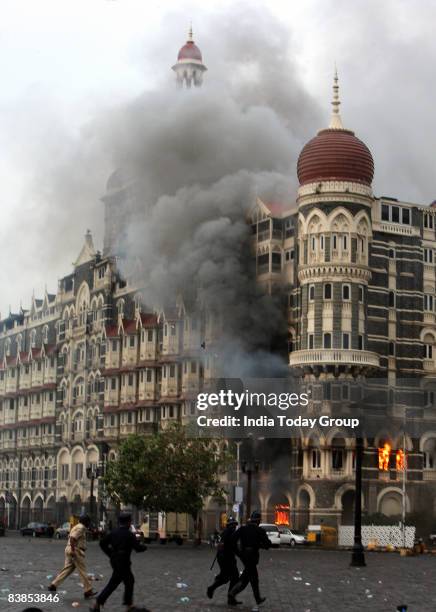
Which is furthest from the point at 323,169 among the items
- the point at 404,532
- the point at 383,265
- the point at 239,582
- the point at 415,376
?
the point at 239,582

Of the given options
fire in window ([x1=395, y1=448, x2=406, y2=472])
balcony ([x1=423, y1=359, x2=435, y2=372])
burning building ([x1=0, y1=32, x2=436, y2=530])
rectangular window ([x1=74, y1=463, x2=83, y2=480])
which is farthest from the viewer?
rectangular window ([x1=74, y1=463, x2=83, y2=480])

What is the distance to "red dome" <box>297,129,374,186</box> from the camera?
92500mm

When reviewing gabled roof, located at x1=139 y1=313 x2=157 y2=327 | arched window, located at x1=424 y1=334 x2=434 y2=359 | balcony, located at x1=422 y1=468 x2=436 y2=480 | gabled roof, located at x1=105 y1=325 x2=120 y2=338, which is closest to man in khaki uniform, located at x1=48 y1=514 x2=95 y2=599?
balcony, located at x1=422 y1=468 x2=436 y2=480

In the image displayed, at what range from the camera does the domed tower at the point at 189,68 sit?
4887 inches

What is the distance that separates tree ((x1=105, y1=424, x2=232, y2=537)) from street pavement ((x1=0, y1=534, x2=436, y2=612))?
30111 mm

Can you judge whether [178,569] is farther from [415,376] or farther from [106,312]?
[106,312]

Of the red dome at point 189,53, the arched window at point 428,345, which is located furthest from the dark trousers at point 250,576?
the red dome at point 189,53

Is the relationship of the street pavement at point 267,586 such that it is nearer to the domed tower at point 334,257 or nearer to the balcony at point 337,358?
the balcony at point 337,358

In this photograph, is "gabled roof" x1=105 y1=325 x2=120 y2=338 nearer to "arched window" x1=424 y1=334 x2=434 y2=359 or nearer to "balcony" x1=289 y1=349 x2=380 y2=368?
"balcony" x1=289 y1=349 x2=380 y2=368

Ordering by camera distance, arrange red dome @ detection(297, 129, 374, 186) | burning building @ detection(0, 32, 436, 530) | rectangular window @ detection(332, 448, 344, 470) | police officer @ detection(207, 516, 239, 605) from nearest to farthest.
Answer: police officer @ detection(207, 516, 239, 605), rectangular window @ detection(332, 448, 344, 470), burning building @ detection(0, 32, 436, 530), red dome @ detection(297, 129, 374, 186)

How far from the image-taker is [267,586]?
115ft

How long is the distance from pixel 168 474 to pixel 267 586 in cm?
4714

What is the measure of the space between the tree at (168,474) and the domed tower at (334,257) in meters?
13.9

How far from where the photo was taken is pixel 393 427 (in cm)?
9219
